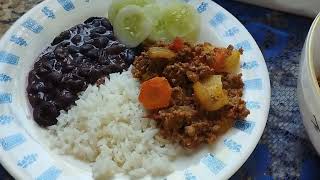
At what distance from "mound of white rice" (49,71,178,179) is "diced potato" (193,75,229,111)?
0.47 ft

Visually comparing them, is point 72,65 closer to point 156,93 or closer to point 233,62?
point 156,93

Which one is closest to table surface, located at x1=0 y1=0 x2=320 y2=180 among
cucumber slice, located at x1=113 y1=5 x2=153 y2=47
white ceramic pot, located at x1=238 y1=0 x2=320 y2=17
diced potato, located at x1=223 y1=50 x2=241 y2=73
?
white ceramic pot, located at x1=238 y1=0 x2=320 y2=17

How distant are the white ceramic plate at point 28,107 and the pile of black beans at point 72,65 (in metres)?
0.04

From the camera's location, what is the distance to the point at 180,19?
4.73 ft

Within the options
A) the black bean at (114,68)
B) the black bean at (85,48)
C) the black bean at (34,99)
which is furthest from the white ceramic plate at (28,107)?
the black bean at (114,68)

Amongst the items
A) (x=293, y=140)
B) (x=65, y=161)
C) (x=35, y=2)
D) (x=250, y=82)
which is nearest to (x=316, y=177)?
(x=293, y=140)

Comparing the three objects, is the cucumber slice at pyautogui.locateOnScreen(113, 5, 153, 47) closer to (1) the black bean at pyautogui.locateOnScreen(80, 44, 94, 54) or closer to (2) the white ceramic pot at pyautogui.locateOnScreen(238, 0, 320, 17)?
(1) the black bean at pyautogui.locateOnScreen(80, 44, 94, 54)

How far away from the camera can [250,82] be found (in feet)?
4.44

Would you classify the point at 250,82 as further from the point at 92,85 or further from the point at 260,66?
the point at 92,85

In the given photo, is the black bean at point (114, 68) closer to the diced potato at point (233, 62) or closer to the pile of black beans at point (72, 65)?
the pile of black beans at point (72, 65)

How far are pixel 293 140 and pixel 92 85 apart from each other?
1.91 feet

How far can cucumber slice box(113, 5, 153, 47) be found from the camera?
144cm

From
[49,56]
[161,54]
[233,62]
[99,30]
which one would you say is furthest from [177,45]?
[49,56]

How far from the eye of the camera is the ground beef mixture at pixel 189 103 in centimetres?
122
